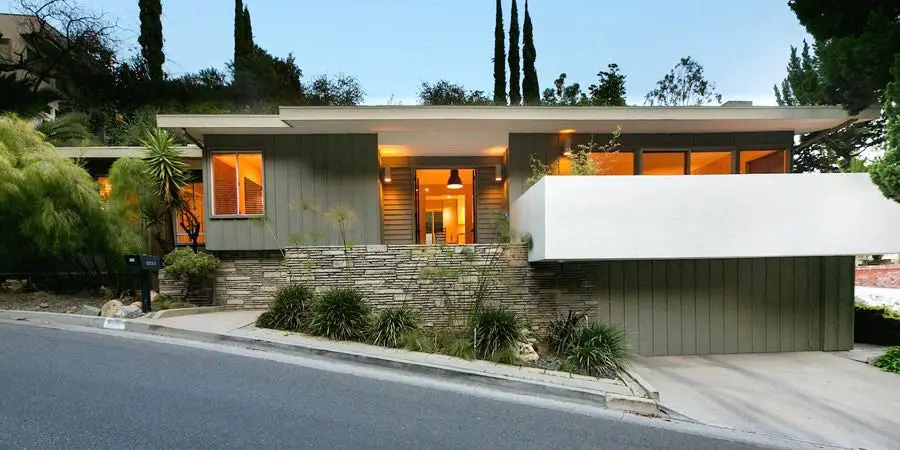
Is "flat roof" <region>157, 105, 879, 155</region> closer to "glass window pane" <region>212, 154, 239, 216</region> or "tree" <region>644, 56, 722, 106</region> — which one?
"glass window pane" <region>212, 154, 239, 216</region>

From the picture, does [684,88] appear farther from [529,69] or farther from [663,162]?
[663,162]

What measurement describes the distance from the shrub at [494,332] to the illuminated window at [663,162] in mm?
4820

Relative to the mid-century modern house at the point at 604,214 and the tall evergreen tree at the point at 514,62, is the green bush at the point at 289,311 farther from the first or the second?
the tall evergreen tree at the point at 514,62

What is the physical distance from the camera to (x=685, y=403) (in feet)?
15.3

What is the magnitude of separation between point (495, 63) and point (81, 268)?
1872cm

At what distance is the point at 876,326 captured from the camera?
318 inches

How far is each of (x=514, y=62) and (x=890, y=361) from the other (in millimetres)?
18415

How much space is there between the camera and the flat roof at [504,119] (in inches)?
284

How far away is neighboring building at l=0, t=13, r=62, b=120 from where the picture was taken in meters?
15.9

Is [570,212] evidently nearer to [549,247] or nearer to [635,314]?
[549,247]

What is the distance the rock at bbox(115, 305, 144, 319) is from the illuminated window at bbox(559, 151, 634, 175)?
7.92m

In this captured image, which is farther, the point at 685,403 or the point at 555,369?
the point at 555,369

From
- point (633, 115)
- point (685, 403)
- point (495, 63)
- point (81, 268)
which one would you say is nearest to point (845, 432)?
point (685, 403)

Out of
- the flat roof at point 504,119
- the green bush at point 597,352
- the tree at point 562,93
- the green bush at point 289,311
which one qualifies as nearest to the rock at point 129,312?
the green bush at point 289,311
